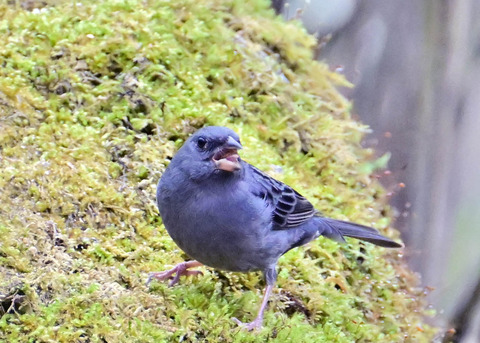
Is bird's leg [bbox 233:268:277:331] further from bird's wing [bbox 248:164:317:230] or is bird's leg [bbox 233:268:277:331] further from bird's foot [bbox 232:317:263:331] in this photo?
bird's wing [bbox 248:164:317:230]

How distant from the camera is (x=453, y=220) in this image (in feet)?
22.8

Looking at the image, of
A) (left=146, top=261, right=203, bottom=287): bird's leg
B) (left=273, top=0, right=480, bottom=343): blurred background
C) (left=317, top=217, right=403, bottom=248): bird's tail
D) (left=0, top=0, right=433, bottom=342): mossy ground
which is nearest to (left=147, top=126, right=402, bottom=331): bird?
(left=146, top=261, right=203, bottom=287): bird's leg

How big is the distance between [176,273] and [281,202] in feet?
3.10

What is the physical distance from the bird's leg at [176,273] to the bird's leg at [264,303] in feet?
1.66

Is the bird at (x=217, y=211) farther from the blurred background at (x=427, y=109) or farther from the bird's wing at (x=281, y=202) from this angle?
the blurred background at (x=427, y=109)

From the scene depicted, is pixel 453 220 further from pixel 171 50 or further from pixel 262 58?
pixel 171 50

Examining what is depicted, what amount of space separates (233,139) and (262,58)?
2621mm

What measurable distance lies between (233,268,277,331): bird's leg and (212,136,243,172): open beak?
853 millimetres

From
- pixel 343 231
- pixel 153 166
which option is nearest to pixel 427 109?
pixel 343 231

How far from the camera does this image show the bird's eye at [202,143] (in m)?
3.39

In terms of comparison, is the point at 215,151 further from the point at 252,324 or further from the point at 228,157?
the point at 252,324

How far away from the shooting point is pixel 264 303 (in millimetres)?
3607

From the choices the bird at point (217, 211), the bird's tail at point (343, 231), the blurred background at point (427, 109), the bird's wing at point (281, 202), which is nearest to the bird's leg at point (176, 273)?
the bird at point (217, 211)

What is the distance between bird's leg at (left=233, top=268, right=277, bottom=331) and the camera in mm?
3426
